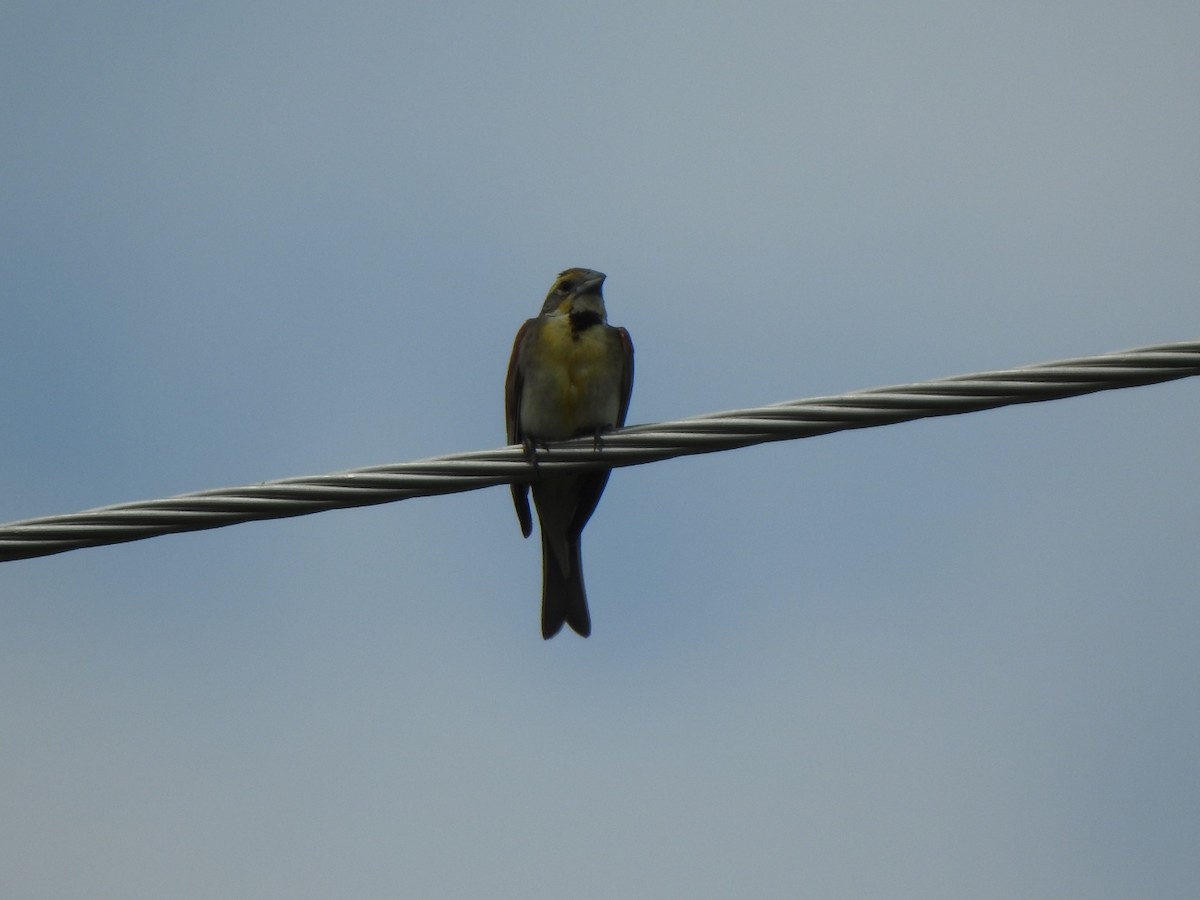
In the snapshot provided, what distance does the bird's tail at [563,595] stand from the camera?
7863 millimetres

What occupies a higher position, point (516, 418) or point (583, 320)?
point (583, 320)

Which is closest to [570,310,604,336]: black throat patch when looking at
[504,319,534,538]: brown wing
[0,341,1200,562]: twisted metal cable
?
[504,319,534,538]: brown wing

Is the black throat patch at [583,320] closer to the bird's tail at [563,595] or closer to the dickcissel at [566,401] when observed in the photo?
the dickcissel at [566,401]

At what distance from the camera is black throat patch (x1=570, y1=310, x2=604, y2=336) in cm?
765

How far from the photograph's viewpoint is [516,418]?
7.63 meters

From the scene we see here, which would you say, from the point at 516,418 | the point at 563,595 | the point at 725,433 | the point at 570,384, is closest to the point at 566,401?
the point at 570,384

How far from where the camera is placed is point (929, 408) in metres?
4.54

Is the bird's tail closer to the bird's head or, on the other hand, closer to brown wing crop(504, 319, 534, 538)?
brown wing crop(504, 319, 534, 538)

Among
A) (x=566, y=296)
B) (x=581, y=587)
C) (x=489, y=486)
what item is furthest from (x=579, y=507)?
(x=489, y=486)

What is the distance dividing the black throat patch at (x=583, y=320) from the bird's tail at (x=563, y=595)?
1.04 m

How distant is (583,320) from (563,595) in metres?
1.35

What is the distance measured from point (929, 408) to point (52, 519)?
2.48 m

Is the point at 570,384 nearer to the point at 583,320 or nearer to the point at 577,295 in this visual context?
the point at 583,320

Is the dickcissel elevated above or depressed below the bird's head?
below
